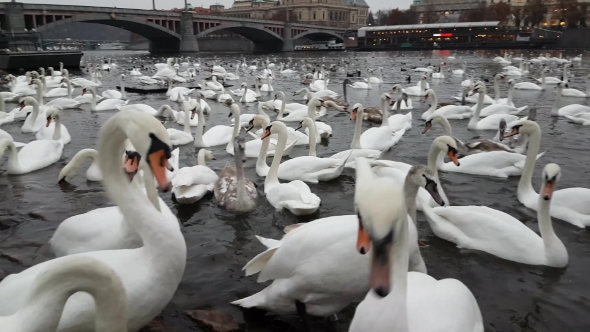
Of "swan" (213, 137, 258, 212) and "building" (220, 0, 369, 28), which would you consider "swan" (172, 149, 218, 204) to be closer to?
"swan" (213, 137, 258, 212)

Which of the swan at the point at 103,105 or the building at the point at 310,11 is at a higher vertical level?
the building at the point at 310,11

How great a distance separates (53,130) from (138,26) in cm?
6636

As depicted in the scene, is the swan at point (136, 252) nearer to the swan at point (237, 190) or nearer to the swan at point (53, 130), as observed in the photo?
A: the swan at point (237, 190)

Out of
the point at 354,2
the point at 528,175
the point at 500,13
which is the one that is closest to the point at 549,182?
the point at 528,175

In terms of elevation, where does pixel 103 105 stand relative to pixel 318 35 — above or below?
below

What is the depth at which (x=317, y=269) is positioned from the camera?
3.83 metres

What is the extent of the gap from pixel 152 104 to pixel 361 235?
18.0 meters

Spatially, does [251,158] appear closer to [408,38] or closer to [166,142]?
[166,142]

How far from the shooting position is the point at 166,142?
328 cm

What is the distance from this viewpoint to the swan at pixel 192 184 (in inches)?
283

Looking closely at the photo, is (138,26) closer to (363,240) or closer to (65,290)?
(65,290)

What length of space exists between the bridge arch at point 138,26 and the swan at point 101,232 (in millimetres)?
60672

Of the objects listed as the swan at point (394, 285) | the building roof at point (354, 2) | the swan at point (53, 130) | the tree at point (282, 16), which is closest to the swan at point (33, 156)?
the swan at point (53, 130)

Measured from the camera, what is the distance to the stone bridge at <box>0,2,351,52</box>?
57.0 m
